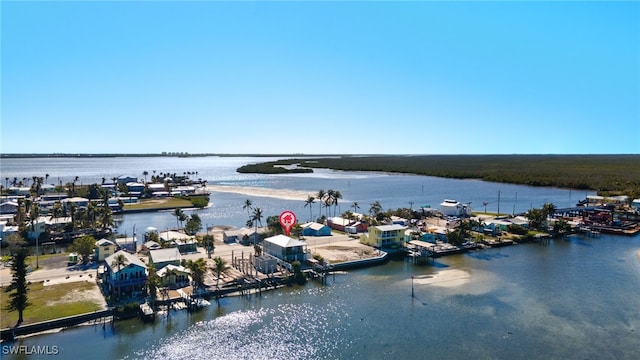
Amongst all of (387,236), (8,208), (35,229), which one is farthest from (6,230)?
(387,236)

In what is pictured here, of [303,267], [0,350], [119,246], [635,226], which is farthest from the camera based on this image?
[635,226]

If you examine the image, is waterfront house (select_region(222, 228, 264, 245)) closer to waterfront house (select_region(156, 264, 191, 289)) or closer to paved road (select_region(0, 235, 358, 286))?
paved road (select_region(0, 235, 358, 286))

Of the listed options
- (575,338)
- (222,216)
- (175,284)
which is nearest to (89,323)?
(175,284)

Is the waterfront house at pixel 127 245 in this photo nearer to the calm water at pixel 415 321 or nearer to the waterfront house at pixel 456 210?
the calm water at pixel 415 321

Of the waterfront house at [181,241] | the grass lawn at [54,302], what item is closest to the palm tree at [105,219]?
the waterfront house at [181,241]

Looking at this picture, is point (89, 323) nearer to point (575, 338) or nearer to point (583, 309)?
point (575, 338)

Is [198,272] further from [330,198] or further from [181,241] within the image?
[330,198]
